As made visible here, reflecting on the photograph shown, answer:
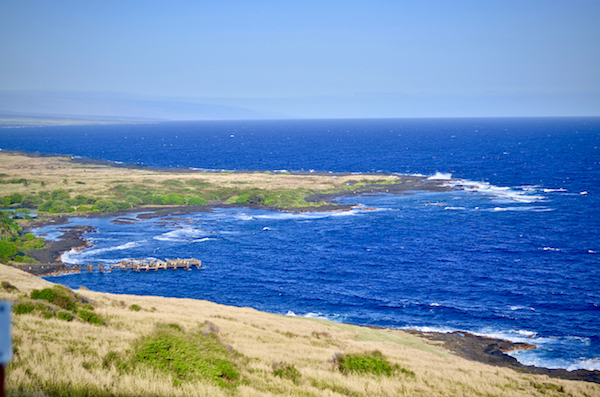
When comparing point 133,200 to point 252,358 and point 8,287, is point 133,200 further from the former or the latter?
point 252,358

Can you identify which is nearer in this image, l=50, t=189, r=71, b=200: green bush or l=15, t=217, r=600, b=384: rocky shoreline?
l=15, t=217, r=600, b=384: rocky shoreline

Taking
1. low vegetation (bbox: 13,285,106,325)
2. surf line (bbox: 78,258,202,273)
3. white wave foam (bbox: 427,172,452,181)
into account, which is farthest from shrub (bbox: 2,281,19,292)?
white wave foam (bbox: 427,172,452,181)

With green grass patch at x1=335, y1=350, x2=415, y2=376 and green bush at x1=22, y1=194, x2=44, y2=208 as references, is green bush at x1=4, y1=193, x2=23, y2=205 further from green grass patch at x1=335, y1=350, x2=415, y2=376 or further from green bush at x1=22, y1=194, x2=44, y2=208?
green grass patch at x1=335, y1=350, x2=415, y2=376

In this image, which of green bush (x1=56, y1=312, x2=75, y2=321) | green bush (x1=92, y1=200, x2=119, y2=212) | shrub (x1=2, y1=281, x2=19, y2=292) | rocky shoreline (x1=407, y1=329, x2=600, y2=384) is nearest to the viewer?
green bush (x1=56, y1=312, x2=75, y2=321)

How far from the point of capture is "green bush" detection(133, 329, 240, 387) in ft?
63.2

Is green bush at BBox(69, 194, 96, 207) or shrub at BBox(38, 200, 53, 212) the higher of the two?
green bush at BBox(69, 194, 96, 207)

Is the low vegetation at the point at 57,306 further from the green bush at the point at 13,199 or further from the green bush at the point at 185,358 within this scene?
the green bush at the point at 13,199

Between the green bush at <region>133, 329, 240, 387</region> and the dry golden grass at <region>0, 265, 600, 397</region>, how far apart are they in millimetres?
825

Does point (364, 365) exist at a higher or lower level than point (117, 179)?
lower

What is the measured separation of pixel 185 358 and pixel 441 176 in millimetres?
125210

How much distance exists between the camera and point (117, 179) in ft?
407

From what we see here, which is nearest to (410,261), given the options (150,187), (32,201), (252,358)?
(252,358)

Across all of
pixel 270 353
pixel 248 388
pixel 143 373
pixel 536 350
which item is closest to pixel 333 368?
pixel 270 353

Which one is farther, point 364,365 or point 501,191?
point 501,191
